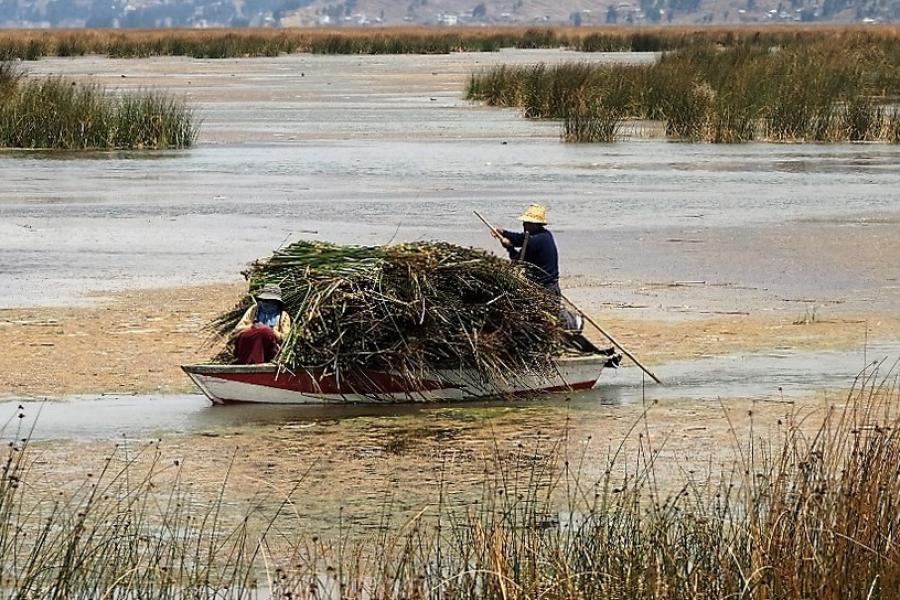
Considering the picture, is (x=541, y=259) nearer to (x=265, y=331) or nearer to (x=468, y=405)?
(x=468, y=405)

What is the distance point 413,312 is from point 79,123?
22.2 meters

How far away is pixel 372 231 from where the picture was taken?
821 inches

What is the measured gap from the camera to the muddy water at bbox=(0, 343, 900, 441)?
11109 mm

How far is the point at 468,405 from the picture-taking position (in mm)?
11883

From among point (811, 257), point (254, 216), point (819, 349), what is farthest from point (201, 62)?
point (819, 349)

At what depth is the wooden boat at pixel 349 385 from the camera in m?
11.5

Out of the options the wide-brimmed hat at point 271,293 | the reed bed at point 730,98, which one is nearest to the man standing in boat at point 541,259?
the wide-brimmed hat at point 271,293

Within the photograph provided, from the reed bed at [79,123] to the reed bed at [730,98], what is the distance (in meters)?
8.09

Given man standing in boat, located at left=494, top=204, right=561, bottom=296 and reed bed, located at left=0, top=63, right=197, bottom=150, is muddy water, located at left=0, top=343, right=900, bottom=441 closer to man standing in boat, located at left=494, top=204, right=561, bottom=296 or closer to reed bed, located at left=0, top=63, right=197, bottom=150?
man standing in boat, located at left=494, top=204, right=561, bottom=296

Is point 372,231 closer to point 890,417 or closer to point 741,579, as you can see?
point 890,417

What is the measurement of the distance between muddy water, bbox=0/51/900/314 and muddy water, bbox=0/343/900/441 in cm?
274

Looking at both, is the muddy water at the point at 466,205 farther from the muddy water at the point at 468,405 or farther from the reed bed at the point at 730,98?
the muddy water at the point at 468,405

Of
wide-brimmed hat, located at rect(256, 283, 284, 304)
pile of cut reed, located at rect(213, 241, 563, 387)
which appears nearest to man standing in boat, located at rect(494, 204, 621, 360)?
pile of cut reed, located at rect(213, 241, 563, 387)

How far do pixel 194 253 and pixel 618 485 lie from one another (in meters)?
11.3
